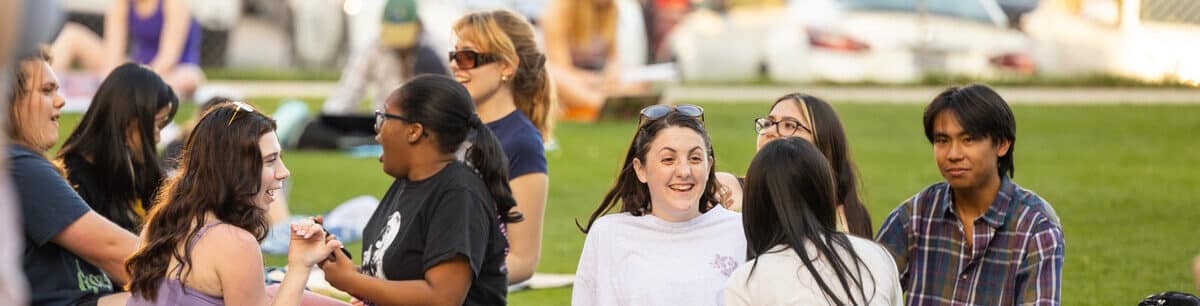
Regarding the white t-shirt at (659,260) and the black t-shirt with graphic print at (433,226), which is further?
the black t-shirt with graphic print at (433,226)

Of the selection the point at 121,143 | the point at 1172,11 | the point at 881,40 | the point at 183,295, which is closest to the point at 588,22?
the point at 881,40

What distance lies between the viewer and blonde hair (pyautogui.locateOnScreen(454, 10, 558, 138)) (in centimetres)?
548

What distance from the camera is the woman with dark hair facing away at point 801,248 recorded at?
369 cm

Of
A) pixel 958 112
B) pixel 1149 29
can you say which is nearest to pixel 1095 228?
pixel 958 112

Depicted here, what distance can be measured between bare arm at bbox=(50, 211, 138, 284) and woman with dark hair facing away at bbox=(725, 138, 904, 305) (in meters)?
1.87

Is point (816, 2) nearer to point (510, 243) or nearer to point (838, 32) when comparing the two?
point (838, 32)

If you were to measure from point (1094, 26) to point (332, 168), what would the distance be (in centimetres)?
1031

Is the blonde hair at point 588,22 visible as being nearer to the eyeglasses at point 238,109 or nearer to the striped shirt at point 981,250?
the striped shirt at point 981,250

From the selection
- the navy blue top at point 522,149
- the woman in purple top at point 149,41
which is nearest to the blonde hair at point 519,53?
the navy blue top at point 522,149

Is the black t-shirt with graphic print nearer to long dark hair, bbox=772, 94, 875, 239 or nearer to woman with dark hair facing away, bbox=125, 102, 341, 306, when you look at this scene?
woman with dark hair facing away, bbox=125, 102, 341, 306

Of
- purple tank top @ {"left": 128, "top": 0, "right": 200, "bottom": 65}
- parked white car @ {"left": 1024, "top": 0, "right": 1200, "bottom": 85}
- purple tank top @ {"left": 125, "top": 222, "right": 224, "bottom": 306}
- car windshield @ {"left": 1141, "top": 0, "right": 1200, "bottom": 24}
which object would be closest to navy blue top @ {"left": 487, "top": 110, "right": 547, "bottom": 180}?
purple tank top @ {"left": 125, "top": 222, "right": 224, "bottom": 306}

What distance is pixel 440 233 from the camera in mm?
4340

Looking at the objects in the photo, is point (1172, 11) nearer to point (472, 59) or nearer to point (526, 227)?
point (472, 59)

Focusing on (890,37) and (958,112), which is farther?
(890,37)
